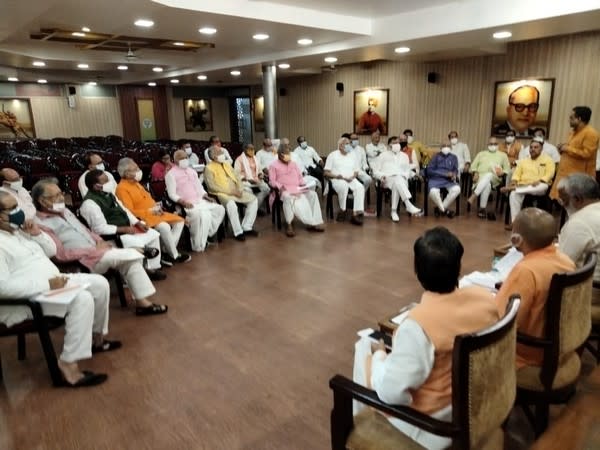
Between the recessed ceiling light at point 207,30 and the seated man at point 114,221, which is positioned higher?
the recessed ceiling light at point 207,30

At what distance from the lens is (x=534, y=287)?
5.63 feet

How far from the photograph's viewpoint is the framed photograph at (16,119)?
12124 mm

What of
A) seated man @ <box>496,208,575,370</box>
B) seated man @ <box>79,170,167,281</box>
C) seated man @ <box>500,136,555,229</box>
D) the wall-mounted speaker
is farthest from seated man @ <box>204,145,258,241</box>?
the wall-mounted speaker

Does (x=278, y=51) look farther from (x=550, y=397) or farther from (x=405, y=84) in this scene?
(x=550, y=397)

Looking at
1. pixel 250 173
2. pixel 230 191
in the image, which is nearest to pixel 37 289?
pixel 230 191

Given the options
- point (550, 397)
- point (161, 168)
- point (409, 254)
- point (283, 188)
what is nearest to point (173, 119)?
point (161, 168)

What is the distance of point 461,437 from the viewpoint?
4.05 feet

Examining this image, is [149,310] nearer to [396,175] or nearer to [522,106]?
Result: [396,175]

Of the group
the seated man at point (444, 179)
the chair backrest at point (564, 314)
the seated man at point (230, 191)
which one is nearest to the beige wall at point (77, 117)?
the seated man at point (230, 191)

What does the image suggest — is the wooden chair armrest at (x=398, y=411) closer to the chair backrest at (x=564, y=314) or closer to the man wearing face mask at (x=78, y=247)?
the chair backrest at (x=564, y=314)

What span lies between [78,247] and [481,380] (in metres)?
3.09

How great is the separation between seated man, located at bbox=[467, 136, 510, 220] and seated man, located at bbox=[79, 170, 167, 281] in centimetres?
469

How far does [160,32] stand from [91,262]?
152 inches

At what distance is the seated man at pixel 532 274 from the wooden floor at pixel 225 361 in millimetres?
1045
